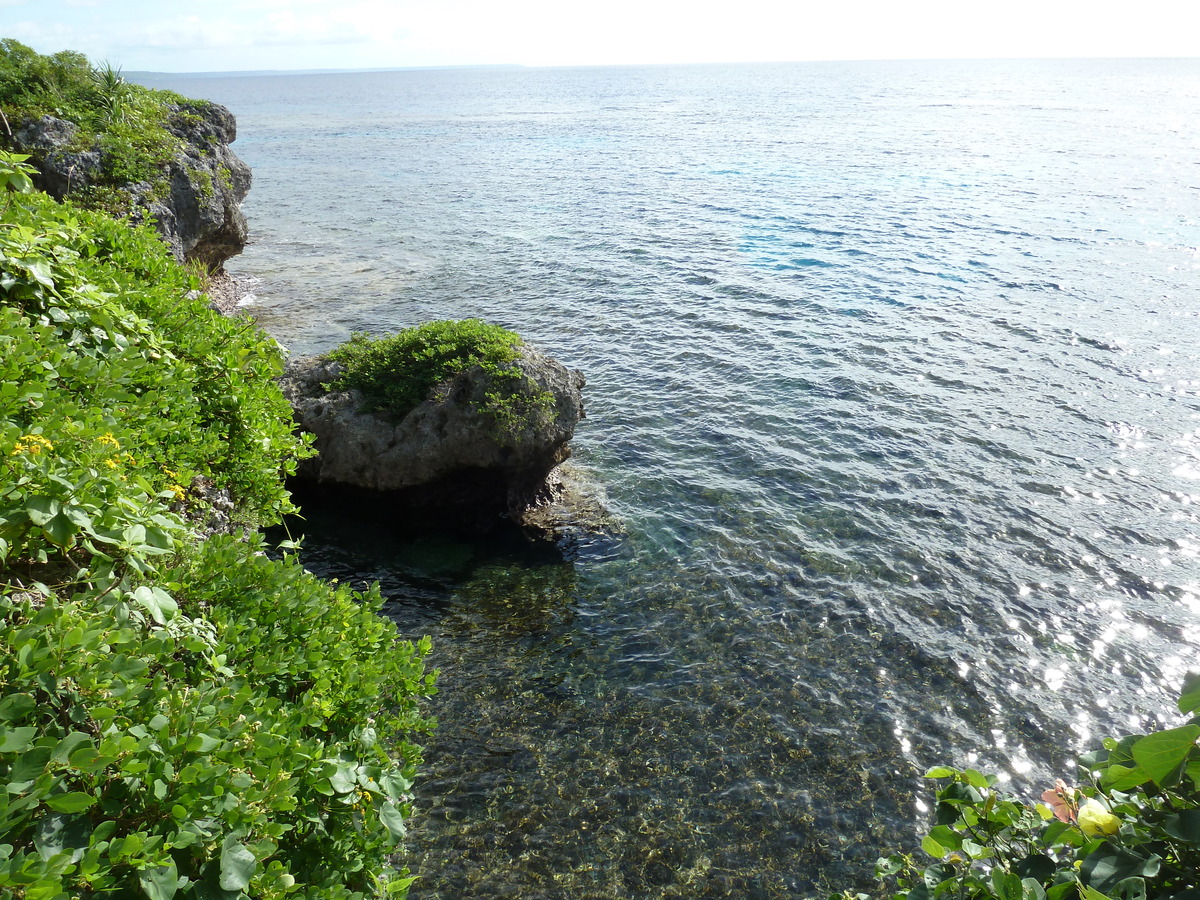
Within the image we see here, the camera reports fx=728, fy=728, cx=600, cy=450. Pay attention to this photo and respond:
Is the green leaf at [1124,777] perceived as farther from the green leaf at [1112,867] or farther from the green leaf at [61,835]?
the green leaf at [61,835]

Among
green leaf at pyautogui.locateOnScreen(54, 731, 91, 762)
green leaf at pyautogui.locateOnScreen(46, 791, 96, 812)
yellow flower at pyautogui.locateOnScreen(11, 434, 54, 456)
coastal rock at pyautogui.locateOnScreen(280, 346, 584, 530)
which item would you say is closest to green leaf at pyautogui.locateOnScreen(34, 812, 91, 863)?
green leaf at pyautogui.locateOnScreen(46, 791, 96, 812)

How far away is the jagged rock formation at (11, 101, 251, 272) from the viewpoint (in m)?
18.0

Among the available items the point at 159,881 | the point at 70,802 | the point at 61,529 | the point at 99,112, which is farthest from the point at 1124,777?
the point at 99,112

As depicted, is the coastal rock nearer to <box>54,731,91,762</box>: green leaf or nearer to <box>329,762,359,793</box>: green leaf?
<box>329,762,359,793</box>: green leaf

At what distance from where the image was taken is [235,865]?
3604mm

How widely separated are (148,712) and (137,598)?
2.16ft

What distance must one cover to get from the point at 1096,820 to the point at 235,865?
4.00 metres

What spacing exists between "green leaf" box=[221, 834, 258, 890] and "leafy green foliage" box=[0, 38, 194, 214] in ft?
62.0

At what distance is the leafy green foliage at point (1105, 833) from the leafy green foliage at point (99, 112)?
2104 cm

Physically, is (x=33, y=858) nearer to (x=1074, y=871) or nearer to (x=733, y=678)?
(x=1074, y=871)

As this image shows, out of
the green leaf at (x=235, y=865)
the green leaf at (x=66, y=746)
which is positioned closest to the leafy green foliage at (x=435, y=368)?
the green leaf at (x=235, y=865)

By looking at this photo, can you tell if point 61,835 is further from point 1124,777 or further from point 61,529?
point 1124,777

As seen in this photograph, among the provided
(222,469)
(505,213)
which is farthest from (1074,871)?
(505,213)

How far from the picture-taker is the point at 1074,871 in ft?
10.1
